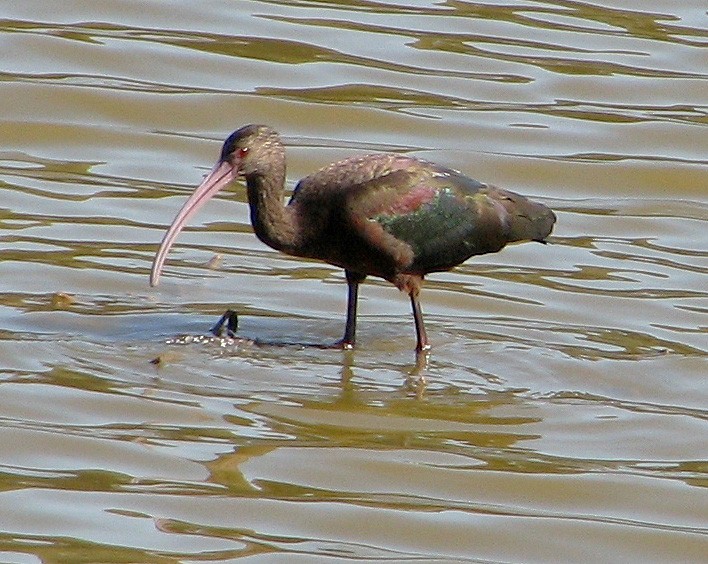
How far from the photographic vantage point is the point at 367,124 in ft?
47.0

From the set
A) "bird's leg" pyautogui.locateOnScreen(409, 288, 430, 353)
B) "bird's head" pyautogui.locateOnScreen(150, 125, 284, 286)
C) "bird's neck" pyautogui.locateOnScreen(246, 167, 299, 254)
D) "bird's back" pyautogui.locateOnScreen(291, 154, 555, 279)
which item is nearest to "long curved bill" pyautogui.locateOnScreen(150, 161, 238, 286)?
"bird's head" pyautogui.locateOnScreen(150, 125, 284, 286)

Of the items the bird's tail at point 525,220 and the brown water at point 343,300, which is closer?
the brown water at point 343,300

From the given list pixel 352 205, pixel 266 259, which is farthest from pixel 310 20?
pixel 352 205

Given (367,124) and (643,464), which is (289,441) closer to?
(643,464)

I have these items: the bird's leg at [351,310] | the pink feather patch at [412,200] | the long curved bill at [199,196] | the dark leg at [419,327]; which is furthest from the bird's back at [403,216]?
the long curved bill at [199,196]

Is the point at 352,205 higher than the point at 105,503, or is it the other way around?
the point at 352,205

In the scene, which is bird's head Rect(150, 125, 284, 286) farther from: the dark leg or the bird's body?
the dark leg

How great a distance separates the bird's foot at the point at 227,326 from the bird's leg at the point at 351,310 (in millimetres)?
507

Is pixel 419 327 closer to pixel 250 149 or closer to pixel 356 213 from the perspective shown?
pixel 356 213

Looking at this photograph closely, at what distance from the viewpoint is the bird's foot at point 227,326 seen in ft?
32.8

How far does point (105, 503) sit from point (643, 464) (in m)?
2.27

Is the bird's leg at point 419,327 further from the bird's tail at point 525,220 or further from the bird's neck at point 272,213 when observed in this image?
the bird's tail at point 525,220

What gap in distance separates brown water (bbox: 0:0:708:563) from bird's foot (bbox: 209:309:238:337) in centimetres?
20

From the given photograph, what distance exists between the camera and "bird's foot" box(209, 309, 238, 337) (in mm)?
10000
